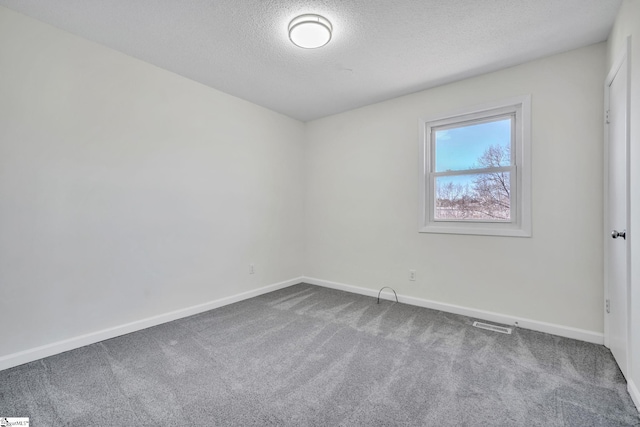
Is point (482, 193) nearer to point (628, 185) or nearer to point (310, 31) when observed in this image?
point (628, 185)

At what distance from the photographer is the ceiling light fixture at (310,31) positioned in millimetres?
2084

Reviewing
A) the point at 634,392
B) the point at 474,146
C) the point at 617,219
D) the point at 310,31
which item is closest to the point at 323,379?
the point at 634,392

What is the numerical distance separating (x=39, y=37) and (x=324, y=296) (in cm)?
367

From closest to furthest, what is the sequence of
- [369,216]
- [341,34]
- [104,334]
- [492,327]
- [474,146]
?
[341,34] < [104,334] < [492,327] < [474,146] < [369,216]

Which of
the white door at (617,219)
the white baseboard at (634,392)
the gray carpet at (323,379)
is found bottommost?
the gray carpet at (323,379)

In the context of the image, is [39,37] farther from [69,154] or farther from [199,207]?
[199,207]

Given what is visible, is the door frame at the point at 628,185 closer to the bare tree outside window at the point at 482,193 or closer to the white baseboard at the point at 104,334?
the bare tree outside window at the point at 482,193

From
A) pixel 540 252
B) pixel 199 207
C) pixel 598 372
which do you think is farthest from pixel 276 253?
pixel 598 372

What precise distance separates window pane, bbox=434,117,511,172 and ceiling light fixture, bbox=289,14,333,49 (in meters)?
1.83

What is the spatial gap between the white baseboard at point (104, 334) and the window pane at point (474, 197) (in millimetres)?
2683

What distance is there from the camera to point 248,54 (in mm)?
2588

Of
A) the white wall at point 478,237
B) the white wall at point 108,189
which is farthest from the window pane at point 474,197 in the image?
the white wall at point 108,189

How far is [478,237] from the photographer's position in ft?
9.82

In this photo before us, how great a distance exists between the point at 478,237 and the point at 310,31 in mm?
2536
